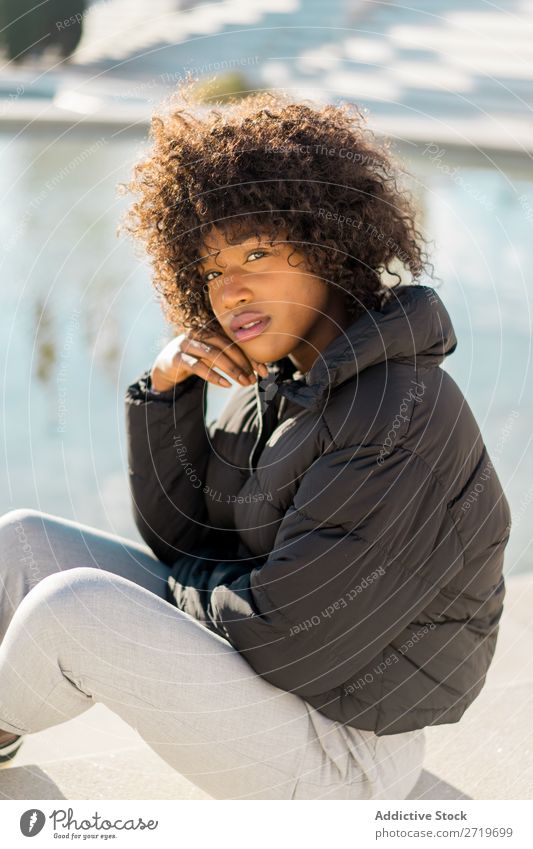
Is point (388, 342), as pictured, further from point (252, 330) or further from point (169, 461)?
point (169, 461)

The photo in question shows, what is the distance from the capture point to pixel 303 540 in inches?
48.4

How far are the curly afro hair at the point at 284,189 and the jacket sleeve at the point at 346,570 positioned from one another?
0.33m

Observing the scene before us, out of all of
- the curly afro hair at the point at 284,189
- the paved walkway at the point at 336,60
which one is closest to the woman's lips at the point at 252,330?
the curly afro hair at the point at 284,189

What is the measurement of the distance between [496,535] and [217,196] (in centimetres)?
61

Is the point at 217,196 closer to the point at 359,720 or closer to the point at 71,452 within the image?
the point at 359,720

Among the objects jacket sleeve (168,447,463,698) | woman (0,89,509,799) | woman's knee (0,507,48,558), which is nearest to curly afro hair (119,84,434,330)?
woman (0,89,509,799)

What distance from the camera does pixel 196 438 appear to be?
1.65m

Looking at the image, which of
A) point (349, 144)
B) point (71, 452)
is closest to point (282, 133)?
point (349, 144)

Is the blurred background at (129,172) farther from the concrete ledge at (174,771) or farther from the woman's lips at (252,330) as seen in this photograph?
the concrete ledge at (174,771)

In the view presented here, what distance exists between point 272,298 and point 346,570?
422 mm

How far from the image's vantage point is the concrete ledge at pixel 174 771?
1490mm

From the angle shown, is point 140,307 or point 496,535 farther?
point 140,307

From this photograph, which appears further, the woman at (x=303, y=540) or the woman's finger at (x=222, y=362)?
the woman's finger at (x=222, y=362)
